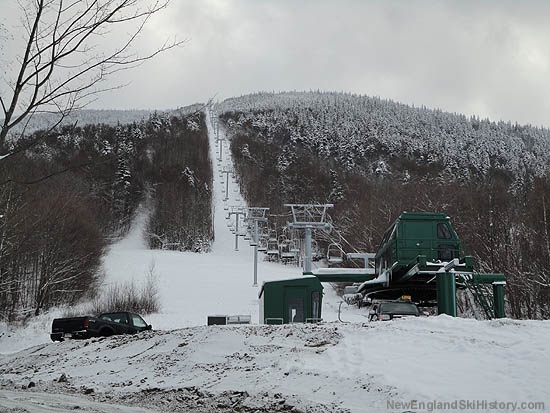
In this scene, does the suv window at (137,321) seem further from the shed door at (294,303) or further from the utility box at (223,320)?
the shed door at (294,303)

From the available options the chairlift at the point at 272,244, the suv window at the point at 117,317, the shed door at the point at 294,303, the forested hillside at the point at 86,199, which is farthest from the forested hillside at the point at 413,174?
the suv window at the point at 117,317

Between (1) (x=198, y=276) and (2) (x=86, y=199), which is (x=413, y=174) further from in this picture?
(1) (x=198, y=276)

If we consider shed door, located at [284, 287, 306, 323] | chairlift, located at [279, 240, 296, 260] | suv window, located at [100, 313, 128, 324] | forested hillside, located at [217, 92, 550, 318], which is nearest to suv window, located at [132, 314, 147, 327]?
suv window, located at [100, 313, 128, 324]

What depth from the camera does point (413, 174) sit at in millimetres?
117812

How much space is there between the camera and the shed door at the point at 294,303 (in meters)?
24.1

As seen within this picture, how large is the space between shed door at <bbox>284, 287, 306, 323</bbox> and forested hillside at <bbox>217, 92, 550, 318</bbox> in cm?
1520

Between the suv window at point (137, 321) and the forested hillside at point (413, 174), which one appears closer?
the suv window at point (137, 321)

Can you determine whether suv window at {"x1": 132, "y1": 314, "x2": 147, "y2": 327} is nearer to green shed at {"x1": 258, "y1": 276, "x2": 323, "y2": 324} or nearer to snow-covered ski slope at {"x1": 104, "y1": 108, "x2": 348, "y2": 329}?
green shed at {"x1": 258, "y1": 276, "x2": 323, "y2": 324}

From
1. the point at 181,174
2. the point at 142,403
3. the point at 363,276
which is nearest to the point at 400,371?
the point at 142,403

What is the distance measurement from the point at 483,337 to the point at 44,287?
32665mm

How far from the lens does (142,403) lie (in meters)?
12.2

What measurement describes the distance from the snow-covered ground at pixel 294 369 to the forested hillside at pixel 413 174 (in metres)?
21.1

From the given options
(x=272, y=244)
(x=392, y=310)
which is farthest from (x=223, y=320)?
(x=272, y=244)

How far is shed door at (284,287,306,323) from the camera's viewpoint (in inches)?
947
